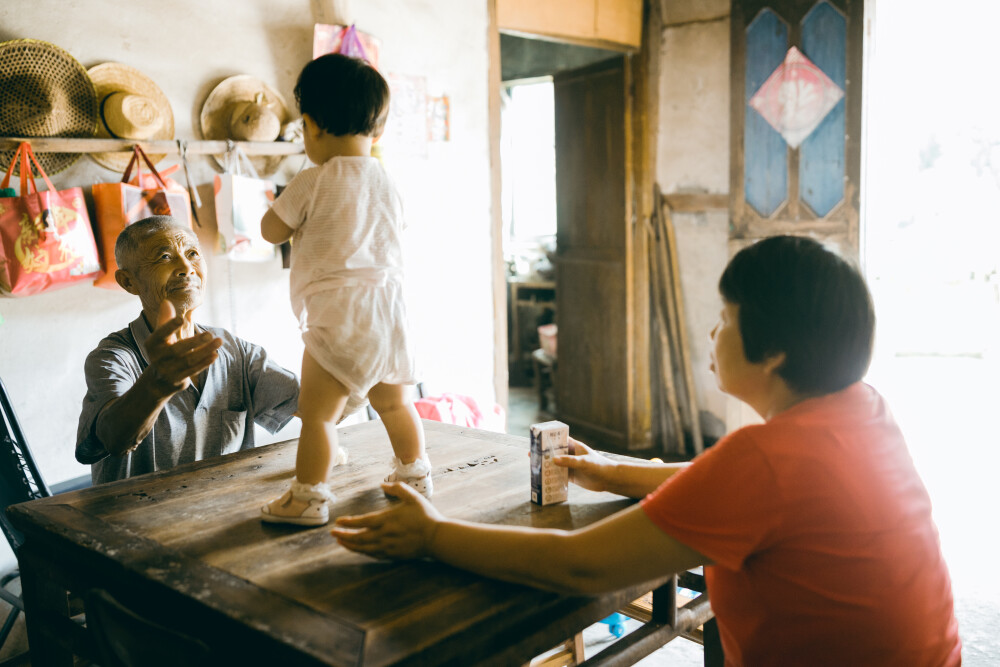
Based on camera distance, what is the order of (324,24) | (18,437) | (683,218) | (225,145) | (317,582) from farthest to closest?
(683,218) → (324,24) → (225,145) → (18,437) → (317,582)

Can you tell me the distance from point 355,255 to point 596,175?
12.1 ft

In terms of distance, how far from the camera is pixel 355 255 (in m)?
1.49

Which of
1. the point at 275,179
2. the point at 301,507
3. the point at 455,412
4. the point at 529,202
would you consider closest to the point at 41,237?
the point at 275,179

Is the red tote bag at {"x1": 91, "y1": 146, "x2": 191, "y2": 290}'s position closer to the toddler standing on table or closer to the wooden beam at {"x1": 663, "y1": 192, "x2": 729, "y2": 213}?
the toddler standing on table

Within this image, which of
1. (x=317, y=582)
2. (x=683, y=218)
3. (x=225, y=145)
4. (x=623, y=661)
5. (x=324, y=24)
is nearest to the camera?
(x=317, y=582)

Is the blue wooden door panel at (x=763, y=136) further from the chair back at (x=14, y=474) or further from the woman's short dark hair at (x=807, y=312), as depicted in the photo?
the chair back at (x=14, y=474)

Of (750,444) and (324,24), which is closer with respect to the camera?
(750,444)

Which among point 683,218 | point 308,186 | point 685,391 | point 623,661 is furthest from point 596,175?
point 623,661

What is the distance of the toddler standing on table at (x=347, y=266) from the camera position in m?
1.43

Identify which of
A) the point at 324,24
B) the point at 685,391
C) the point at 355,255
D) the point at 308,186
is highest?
the point at 324,24

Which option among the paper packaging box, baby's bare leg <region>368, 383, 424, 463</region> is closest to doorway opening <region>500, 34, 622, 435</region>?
baby's bare leg <region>368, 383, 424, 463</region>

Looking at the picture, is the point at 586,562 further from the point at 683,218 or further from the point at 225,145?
the point at 683,218

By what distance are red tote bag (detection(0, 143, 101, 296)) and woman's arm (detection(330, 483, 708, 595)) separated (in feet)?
5.42

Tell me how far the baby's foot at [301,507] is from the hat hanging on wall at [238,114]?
1.96 m
